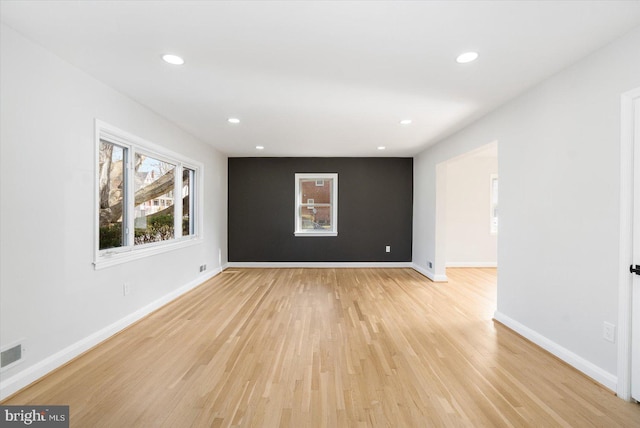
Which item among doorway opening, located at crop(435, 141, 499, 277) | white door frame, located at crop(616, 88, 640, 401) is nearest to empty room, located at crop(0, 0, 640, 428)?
white door frame, located at crop(616, 88, 640, 401)

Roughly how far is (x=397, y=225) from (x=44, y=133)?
6153 millimetres

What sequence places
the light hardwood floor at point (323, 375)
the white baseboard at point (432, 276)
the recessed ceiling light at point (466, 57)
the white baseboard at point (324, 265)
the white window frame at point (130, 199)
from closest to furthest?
the light hardwood floor at point (323, 375), the recessed ceiling light at point (466, 57), the white window frame at point (130, 199), the white baseboard at point (432, 276), the white baseboard at point (324, 265)

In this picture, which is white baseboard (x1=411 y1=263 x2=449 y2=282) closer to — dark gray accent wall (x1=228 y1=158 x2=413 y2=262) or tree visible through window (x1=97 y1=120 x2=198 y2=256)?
dark gray accent wall (x1=228 y1=158 x2=413 y2=262)

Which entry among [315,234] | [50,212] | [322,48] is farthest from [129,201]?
[315,234]

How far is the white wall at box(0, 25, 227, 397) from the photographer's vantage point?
2088 millimetres

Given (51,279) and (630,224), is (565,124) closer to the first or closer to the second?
(630,224)

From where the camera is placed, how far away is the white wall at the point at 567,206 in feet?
7.30

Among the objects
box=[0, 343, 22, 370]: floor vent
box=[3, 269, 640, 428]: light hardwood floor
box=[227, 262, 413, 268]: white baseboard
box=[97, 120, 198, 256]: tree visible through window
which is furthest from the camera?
box=[227, 262, 413, 268]: white baseboard

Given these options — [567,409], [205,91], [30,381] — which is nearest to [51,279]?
[30,381]

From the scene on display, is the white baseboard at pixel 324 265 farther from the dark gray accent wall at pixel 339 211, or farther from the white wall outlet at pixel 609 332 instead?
the white wall outlet at pixel 609 332

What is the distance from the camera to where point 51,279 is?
2416mm

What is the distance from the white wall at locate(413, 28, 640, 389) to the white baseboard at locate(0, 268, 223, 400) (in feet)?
13.4

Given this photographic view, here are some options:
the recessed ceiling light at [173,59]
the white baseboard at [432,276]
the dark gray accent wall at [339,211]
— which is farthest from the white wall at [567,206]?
the dark gray accent wall at [339,211]

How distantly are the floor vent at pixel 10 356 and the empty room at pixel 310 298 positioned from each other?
0.04ft
